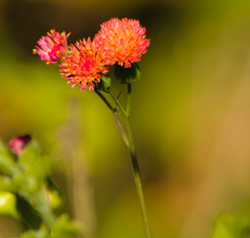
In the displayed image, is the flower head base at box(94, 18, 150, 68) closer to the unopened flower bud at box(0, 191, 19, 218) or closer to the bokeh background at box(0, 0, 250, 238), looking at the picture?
the unopened flower bud at box(0, 191, 19, 218)

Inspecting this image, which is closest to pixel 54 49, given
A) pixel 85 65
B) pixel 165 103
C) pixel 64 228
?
pixel 85 65

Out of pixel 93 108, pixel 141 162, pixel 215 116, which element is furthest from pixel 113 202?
pixel 215 116

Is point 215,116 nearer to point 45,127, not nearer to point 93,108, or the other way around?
point 93,108

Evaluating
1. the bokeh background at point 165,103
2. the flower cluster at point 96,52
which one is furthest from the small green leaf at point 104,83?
the bokeh background at point 165,103

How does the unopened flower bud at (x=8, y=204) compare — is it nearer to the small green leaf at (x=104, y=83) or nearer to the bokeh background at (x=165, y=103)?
the small green leaf at (x=104, y=83)

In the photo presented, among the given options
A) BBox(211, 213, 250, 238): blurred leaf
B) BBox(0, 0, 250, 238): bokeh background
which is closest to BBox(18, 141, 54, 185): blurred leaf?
BBox(211, 213, 250, 238): blurred leaf

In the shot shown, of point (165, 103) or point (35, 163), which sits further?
point (165, 103)

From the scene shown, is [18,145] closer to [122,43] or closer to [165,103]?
[122,43]
